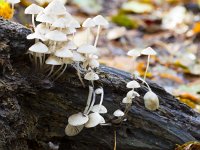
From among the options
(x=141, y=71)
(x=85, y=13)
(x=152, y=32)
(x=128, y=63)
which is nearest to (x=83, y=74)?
(x=141, y=71)

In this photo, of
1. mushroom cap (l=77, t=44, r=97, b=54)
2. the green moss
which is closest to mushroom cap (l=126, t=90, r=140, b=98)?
mushroom cap (l=77, t=44, r=97, b=54)

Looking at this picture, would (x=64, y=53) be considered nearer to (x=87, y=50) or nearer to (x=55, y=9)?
(x=87, y=50)

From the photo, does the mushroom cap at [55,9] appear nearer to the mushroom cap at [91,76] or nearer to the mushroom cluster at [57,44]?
the mushroom cluster at [57,44]

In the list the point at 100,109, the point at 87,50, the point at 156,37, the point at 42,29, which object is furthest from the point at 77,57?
the point at 156,37

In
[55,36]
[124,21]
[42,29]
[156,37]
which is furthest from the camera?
[124,21]

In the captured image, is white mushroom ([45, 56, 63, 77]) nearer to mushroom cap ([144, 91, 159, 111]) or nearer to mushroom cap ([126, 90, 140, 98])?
mushroom cap ([126, 90, 140, 98])
